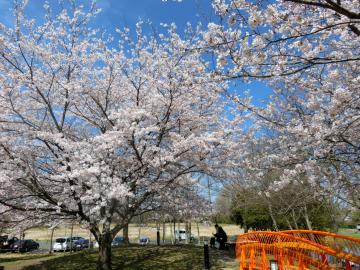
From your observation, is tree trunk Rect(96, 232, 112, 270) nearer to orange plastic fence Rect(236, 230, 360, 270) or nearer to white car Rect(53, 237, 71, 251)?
orange plastic fence Rect(236, 230, 360, 270)

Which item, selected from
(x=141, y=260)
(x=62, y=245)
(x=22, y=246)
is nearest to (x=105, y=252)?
(x=141, y=260)

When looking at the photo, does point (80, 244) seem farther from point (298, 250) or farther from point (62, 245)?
point (298, 250)

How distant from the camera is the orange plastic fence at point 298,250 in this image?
5.98m

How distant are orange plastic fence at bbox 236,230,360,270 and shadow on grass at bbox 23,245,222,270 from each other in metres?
5.54

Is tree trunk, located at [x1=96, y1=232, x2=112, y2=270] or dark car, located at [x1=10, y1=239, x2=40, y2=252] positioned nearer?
tree trunk, located at [x1=96, y1=232, x2=112, y2=270]

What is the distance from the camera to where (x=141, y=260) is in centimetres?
1574

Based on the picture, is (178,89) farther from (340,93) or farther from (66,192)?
(340,93)

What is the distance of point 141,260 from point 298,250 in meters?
9.98

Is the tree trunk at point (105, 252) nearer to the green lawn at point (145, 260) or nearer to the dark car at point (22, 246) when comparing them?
the green lawn at point (145, 260)

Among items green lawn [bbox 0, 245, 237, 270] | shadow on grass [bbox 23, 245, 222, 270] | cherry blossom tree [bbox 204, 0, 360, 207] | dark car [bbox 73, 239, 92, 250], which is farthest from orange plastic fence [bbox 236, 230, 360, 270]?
dark car [bbox 73, 239, 92, 250]

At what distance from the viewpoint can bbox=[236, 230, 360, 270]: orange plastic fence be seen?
598cm

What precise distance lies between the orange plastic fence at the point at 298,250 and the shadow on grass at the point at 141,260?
5.54 m

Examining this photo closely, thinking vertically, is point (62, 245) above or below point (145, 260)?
above

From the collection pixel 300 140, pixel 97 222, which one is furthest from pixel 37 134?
pixel 300 140
